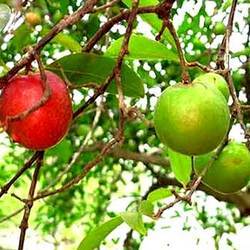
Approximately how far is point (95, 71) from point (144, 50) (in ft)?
0.37

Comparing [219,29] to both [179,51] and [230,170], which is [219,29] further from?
[179,51]

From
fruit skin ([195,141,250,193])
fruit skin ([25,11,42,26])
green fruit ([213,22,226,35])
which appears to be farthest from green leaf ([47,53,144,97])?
green fruit ([213,22,226,35])

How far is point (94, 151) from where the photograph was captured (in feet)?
8.89

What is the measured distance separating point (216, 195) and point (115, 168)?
2.89 feet

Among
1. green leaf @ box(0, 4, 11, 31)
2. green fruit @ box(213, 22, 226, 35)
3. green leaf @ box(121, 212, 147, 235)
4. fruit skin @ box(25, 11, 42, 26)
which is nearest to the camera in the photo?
green leaf @ box(0, 4, 11, 31)

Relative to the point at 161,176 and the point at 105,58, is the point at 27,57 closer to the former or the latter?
the point at 105,58

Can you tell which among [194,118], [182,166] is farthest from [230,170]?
[194,118]

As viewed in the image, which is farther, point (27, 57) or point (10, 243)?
point (10, 243)

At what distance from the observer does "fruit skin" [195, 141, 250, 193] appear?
131cm

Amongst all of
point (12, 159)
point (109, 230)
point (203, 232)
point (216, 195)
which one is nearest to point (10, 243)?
point (12, 159)

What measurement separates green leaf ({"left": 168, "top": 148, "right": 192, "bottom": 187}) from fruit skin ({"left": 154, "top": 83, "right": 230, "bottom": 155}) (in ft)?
1.18

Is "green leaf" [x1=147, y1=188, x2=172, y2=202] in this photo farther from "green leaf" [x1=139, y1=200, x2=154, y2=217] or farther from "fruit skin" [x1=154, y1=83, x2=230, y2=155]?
"fruit skin" [x1=154, y1=83, x2=230, y2=155]

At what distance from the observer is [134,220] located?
3.88ft

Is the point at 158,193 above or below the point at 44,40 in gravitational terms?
below
